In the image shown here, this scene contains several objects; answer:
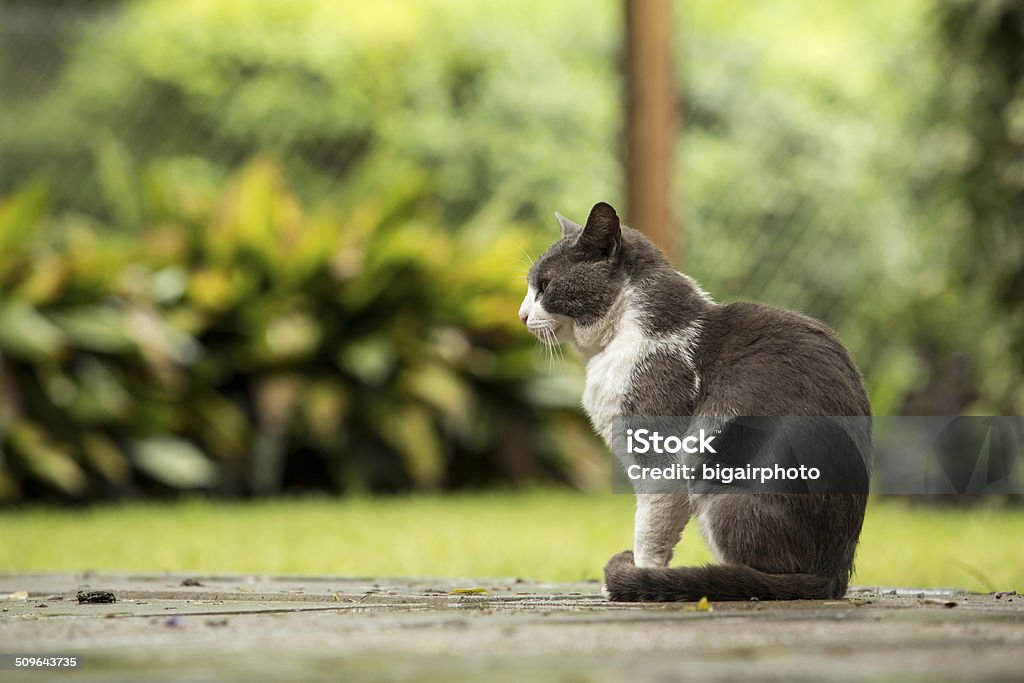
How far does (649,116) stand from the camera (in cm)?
635

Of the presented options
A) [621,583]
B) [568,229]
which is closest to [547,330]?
[568,229]

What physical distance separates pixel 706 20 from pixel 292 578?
6491mm

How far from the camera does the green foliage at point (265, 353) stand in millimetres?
5945

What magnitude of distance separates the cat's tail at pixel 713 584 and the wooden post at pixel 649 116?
13.2ft

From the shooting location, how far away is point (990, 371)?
6223mm

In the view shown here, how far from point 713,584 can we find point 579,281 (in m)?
A: 0.67

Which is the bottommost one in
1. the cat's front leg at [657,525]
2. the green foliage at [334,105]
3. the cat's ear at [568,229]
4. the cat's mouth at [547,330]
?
the cat's front leg at [657,525]

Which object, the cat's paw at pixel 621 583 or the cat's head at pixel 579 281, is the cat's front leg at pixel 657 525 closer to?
the cat's paw at pixel 621 583

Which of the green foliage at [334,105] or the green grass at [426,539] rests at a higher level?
the green foliage at [334,105]

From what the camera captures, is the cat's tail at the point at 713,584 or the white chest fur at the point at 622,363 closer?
the cat's tail at the point at 713,584

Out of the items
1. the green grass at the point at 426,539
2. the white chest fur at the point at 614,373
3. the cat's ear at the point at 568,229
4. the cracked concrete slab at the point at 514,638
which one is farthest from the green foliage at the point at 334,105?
the cracked concrete slab at the point at 514,638

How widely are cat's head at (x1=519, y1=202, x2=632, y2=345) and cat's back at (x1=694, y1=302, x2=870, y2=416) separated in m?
0.21

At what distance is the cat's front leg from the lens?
8.04ft

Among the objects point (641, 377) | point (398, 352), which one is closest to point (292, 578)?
point (641, 377)
